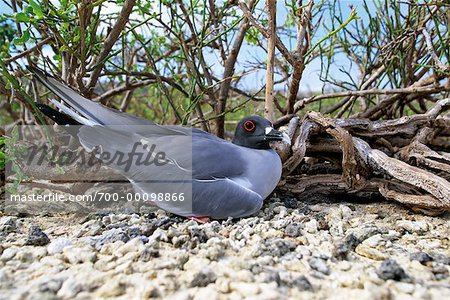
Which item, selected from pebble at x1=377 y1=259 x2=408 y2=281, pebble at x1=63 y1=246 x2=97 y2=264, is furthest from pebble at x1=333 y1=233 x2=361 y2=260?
pebble at x1=63 y1=246 x2=97 y2=264

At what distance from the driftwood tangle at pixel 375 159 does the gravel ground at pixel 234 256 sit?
15 cm

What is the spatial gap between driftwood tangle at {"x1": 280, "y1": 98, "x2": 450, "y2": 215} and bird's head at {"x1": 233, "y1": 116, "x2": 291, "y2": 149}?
229mm

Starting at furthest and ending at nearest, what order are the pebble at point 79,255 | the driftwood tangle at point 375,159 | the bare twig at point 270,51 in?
the bare twig at point 270,51 → the driftwood tangle at point 375,159 → the pebble at point 79,255

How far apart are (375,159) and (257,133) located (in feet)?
2.45

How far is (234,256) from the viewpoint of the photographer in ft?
5.82

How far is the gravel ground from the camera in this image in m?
1.43

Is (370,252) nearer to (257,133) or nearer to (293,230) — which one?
(293,230)

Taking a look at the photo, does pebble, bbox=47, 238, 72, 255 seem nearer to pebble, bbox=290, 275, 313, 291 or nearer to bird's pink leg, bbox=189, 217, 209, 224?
bird's pink leg, bbox=189, 217, 209, 224

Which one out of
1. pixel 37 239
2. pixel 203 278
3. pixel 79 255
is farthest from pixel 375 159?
pixel 37 239

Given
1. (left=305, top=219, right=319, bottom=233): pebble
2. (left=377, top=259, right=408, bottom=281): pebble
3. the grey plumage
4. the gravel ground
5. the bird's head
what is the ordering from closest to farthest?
1. the gravel ground
2. (left=377, top=259, right=408, bottom=281): pebble
3. (left=305, top=219, right=319, bottom=233): pebble
4. the grey plumage
5. the bird's head

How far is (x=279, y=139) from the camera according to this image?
98.7 inches

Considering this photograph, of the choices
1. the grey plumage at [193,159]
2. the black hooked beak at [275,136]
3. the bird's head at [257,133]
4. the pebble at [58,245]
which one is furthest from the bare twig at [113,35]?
the pebble at [58,245]

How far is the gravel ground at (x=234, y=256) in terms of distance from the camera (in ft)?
4.71

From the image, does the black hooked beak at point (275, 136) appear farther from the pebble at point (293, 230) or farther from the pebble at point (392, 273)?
the pebble at point (392, 273)
